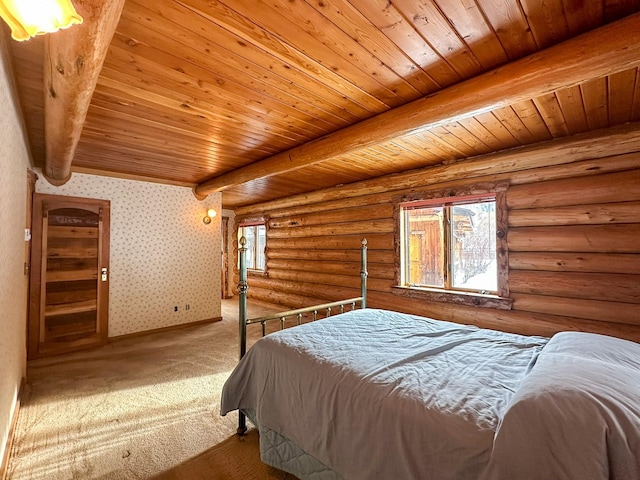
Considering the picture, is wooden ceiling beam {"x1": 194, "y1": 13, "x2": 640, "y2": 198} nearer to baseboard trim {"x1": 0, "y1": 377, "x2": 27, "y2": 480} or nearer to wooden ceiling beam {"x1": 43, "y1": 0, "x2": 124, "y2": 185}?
wooden ceiling beam {"x1": 43, "y1": 0, "x2": 124, "y2": 185}

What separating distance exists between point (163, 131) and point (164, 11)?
1.58 m

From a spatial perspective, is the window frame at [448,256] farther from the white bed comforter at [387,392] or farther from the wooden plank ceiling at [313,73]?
the white bed comforter at [387,392]

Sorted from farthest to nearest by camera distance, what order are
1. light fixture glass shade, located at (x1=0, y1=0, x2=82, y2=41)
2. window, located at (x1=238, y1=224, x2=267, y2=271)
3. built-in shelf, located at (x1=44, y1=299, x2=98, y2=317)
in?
window, located at (x1=238, y1=224, x2=267, y2=271), built-in shelf, located at (x1=44, y1=299, x2=98, y2=317), light fixture glass shade, located at (x1=0, y1=0, x2=82, y2=41)

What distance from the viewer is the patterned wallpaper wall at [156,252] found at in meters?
4.22

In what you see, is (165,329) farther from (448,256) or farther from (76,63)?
(448,256)

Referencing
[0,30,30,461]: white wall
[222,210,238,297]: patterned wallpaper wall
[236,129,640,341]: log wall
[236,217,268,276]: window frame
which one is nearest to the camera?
[0,30,30,461]: white wall

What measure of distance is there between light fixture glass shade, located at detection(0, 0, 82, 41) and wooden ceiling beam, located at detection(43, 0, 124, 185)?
0.44 metres

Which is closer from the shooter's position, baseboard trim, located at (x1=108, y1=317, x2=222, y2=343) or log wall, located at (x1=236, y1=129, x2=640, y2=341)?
log wall, located at (x1=236, y1=129, x2=640, y2=341)

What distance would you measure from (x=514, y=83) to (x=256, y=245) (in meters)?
6.36

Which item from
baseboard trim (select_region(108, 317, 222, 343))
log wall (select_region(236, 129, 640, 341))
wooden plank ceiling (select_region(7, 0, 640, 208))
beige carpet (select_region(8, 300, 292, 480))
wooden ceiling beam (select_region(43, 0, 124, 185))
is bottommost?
beige carpet (select_region(8, 300, 292, 480))

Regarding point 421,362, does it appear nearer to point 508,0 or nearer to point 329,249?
point 508,0

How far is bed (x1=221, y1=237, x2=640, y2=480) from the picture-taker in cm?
91

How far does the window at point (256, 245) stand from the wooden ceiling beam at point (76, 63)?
4.97 m

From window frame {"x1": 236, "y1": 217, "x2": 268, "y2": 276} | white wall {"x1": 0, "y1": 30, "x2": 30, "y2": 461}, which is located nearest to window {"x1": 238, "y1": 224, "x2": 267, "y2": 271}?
window frame {"x1": 236, "y1": 217, "x2": 268, "y2": 276}
